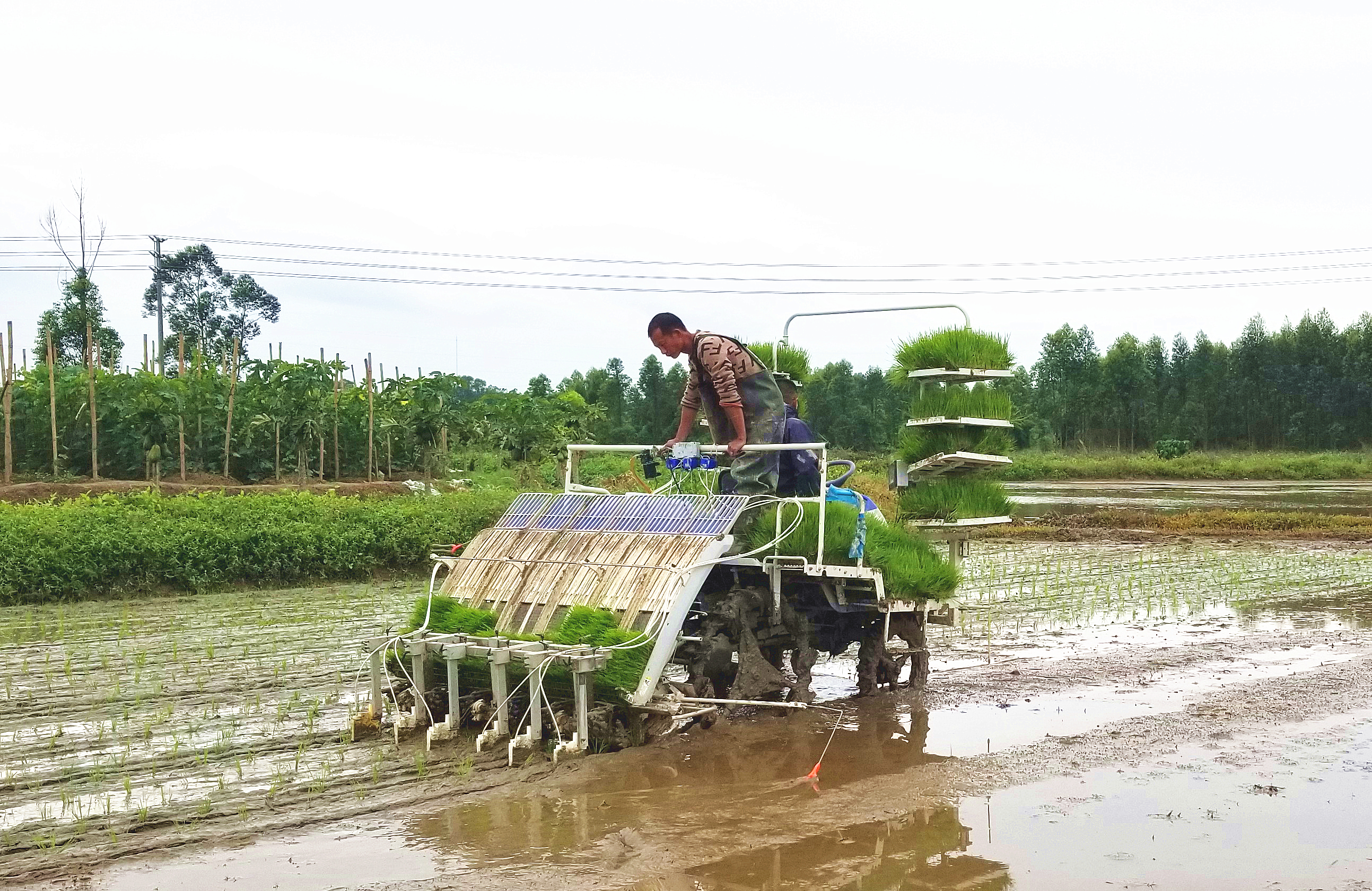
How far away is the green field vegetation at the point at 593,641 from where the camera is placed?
6711 mm

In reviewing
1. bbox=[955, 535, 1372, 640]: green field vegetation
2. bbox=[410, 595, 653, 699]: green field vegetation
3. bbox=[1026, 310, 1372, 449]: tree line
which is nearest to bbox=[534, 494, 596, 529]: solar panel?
bbox=[410, 595, 653, 699]: green field vegetation

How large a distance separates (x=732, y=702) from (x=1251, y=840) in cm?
259

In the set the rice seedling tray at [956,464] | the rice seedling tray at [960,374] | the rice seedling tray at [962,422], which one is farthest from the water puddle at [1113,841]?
the rice seedling tray at [960,374]

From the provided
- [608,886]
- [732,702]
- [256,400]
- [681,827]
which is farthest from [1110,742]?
[256,400]

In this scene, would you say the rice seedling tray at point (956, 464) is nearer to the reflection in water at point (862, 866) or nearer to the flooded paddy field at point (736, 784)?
the flooded paddy field at point (736, 784)

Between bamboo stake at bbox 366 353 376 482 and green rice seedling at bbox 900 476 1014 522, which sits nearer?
green rice seedling at bbox 900 476 1014 522

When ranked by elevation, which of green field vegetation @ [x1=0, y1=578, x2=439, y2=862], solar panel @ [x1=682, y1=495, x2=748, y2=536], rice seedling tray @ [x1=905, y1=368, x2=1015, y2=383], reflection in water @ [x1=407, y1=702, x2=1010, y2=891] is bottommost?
reflection in water @ [x1=407, y1=702, x2=1010, y2=891]

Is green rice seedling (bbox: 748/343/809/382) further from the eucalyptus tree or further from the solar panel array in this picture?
the eucalyptus tree

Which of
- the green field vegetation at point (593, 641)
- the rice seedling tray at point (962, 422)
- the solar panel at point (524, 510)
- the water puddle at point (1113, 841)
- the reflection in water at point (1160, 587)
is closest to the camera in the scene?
the water puddle at point (1113, 841)

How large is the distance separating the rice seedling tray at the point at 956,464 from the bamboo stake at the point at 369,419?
1465 cm

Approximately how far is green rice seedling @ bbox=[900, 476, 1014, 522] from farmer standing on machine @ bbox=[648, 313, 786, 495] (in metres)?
1.54

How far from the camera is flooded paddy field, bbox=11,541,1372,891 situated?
16.9 ft

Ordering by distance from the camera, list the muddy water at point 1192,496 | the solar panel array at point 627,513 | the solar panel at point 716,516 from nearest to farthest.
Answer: the solar panel at point 716,516 → the solar panel array at point 627,513 → the muddy water at point 1192,496

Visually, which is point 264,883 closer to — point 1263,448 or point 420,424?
point 420,424
